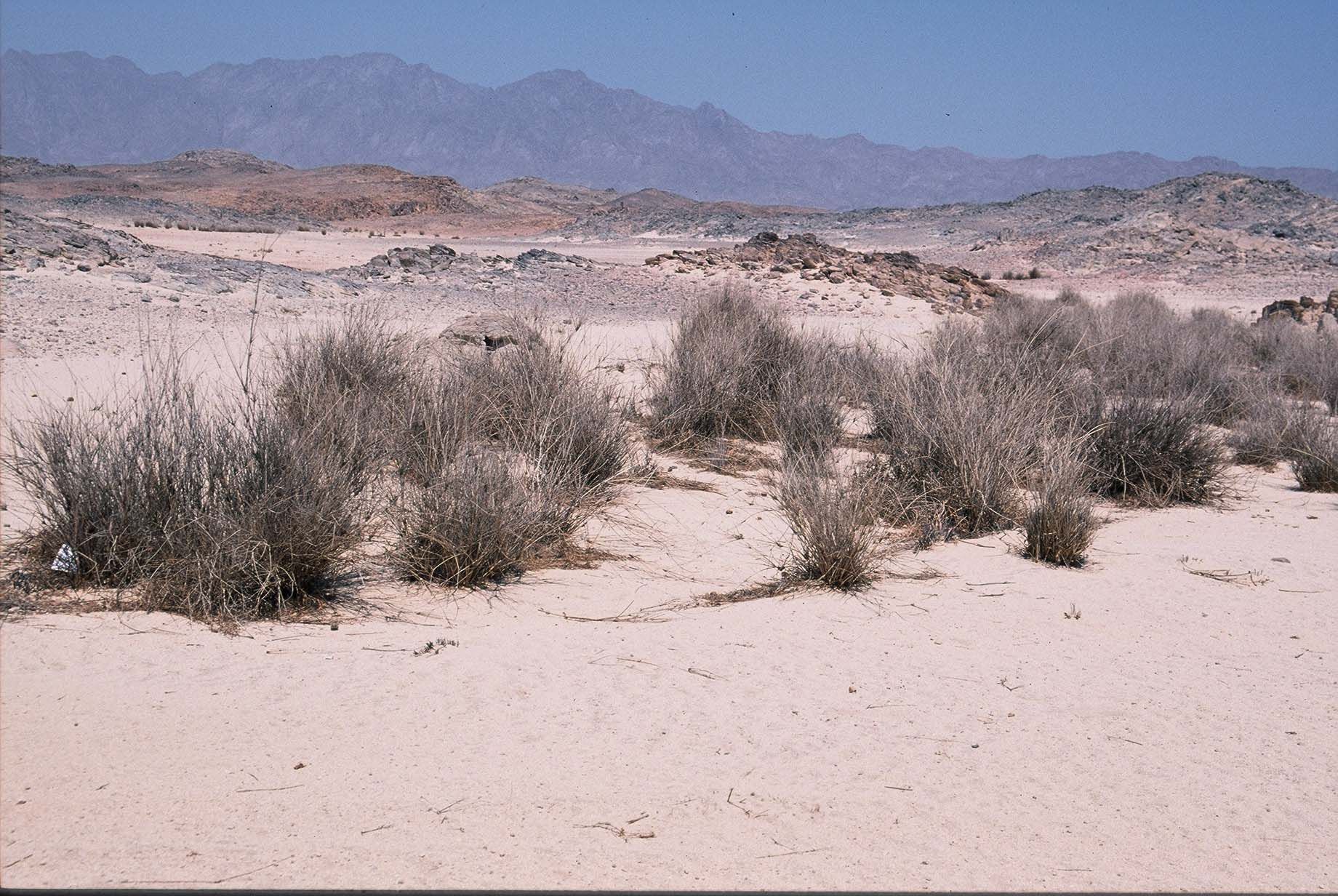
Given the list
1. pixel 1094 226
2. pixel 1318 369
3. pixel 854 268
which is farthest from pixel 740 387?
pixel 1094 226

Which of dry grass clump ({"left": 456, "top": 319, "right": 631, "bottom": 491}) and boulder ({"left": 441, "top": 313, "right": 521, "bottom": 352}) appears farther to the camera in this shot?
boulder ({"left": 441, "top": 313, "right": 521, "bottom": 352})

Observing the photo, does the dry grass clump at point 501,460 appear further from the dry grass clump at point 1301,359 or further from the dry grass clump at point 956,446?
the dry grass clump at point 1301,359

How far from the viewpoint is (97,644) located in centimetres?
405

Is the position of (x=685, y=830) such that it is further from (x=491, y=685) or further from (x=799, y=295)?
(x=799, y=295)

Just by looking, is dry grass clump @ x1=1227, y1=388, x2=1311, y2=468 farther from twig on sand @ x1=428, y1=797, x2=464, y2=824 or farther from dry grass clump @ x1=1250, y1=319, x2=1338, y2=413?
twig on sand @ x1=428, y1=797, x2=464, y2=824

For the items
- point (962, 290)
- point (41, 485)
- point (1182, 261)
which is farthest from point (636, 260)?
point (41, 485)

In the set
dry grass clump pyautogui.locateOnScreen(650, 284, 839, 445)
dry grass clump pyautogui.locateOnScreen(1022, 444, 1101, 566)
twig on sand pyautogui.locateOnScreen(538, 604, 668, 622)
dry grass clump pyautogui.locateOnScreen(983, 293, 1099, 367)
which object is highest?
dry grass clump pyautogui.locateOnScreen(983, 293, 1099, 367)

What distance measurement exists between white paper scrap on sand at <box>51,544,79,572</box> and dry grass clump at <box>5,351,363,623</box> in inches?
0.9

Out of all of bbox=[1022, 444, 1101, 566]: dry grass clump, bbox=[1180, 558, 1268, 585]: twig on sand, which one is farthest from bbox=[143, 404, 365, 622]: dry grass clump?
bbox=[1180, 558, 1268, 585]: twig on sand

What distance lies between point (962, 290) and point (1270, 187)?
3470 centimetres

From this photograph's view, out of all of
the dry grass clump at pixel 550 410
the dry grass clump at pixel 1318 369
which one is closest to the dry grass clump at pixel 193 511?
the dry grass clump at pixel 550 410

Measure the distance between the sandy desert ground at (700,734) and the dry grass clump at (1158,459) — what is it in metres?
1.66

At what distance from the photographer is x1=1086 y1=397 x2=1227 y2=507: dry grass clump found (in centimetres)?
778

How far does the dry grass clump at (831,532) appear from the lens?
539 centimetres
